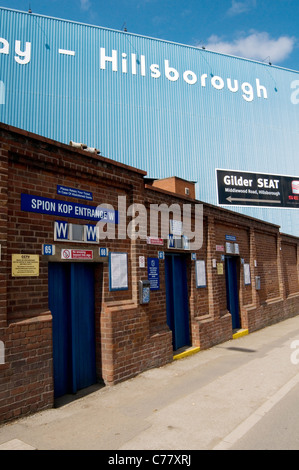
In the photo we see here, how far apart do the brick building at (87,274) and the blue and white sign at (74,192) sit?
2 centimetres

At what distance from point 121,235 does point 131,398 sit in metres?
3.19

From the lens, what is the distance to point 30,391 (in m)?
5.23

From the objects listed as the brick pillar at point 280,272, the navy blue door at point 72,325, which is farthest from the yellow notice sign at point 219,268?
the brick pillar at point 280,272

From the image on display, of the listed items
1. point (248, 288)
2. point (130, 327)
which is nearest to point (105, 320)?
point (130, 327)

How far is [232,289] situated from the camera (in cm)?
1287

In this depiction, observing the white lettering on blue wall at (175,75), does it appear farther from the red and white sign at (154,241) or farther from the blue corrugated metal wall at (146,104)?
the red and white sign at (154,241)

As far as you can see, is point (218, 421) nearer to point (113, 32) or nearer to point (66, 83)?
point (66, 83)

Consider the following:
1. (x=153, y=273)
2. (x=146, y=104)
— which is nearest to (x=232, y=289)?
(x=153, y=273)

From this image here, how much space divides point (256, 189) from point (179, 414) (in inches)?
938

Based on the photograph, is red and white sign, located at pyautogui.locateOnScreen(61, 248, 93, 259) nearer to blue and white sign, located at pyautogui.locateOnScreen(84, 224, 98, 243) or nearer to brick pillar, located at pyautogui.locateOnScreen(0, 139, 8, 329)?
blue and white sign, located at pyautogui.locateOnScreen(84, 224, 98, 243)

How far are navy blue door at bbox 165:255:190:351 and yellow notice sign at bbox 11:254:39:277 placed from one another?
4384mm

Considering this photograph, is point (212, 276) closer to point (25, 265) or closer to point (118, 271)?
point (118, 271)

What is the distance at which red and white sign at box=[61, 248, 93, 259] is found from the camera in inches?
244

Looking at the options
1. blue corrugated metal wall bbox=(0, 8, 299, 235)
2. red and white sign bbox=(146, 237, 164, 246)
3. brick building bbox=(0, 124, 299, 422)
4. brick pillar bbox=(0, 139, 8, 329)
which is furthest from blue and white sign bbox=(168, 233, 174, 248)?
blue corrugated metal wall bbox=(0, 8, 299, 235)
